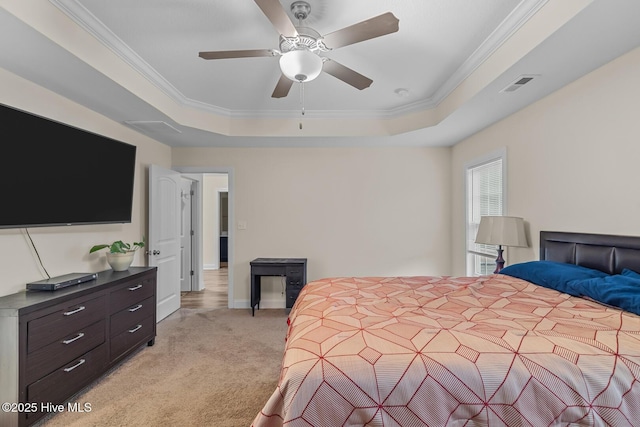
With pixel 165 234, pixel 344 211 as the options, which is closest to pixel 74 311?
pixel 165 234

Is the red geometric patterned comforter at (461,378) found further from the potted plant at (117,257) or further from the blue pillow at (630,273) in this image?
the potted plant at (117,257)

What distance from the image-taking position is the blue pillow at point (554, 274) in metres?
2.17

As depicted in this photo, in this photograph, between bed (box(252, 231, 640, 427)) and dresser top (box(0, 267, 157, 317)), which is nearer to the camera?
bed (box(252, 231, 640, 427))

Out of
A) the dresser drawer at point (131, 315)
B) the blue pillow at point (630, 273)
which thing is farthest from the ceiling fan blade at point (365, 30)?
the dresser drawer at point (131, 315)

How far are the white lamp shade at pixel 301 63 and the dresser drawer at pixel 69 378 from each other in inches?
98.2

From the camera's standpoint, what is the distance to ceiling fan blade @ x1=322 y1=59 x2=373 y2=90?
228cm

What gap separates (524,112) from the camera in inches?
124

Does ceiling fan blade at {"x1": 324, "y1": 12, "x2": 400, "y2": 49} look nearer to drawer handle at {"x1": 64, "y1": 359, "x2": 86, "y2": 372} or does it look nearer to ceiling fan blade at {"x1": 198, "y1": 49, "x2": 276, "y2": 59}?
ceiling fan blade at {"x1": 198, "y1": 49, "x2": 276, "y2": 59}

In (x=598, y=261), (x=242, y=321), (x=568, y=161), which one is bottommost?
(x=242, y=321)

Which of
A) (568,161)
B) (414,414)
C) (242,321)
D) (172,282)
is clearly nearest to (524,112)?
(568,161)

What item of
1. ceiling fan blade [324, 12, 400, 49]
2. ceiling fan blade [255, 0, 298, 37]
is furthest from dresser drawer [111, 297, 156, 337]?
ceiling fan blade [324, 12, 400, 49]

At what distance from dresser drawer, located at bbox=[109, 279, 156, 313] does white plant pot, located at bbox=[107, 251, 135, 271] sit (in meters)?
0.24

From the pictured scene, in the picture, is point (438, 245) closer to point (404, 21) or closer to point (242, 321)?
point (242, 321)

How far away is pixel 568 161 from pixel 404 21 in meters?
1.73
